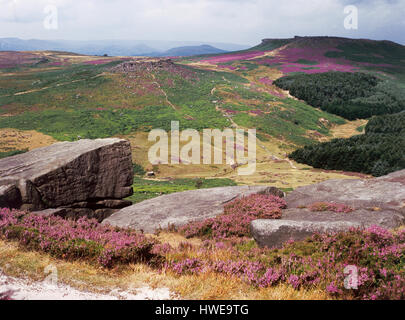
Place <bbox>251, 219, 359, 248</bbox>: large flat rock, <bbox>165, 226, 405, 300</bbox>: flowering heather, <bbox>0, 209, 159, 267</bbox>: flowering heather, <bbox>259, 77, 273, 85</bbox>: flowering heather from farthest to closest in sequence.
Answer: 1. <bbox>259, 77, 273, 85</bbox>: flowering heather
2. <bbox>251, 219, 359, 248</bbox>: large flat rock
3. <bbox>0, 209, 159, 267</bbox>: flowering heather
4. <bbox>165, 226, 405, 300</bbox>: flowering heather

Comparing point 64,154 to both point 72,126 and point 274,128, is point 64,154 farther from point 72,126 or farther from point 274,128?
point 274,128

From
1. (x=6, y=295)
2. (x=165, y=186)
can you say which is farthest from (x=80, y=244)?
(x=165, y=186)

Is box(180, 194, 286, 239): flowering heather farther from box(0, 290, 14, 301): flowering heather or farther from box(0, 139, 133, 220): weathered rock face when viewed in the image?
box(0, 290, 14, 301): flowering heather

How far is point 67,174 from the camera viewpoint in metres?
14.6

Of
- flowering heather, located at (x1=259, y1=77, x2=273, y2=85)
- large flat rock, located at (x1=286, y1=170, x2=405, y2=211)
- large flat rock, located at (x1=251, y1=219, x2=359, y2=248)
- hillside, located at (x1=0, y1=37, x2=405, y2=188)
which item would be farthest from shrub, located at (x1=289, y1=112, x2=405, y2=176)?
flowering heather, located at (x1=259, y1=77, x2=273, y2=85)

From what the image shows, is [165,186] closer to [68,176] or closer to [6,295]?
[68,176]

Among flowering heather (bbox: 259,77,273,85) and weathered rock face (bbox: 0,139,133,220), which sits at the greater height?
flowering heather (bbox: 259,77,273,85)

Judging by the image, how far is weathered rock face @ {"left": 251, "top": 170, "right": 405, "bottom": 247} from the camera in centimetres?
1023

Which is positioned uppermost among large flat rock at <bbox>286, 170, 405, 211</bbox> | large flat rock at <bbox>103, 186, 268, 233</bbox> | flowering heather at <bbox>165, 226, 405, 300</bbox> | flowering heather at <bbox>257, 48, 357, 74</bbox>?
flowering heather at <bbox>257, 48, 357, 74</bbox>

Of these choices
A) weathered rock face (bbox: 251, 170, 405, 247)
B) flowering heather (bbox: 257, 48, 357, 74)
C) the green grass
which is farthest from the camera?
flowering heather (bbox: 257, 48, 357, 74)

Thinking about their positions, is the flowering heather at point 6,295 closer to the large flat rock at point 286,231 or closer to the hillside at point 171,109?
the large flat rock at point 286,231

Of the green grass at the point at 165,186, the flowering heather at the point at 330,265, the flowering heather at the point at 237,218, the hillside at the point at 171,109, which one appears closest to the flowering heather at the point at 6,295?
the flowering heather at the point at 330,265

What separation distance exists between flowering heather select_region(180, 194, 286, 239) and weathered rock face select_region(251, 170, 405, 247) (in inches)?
30.3
